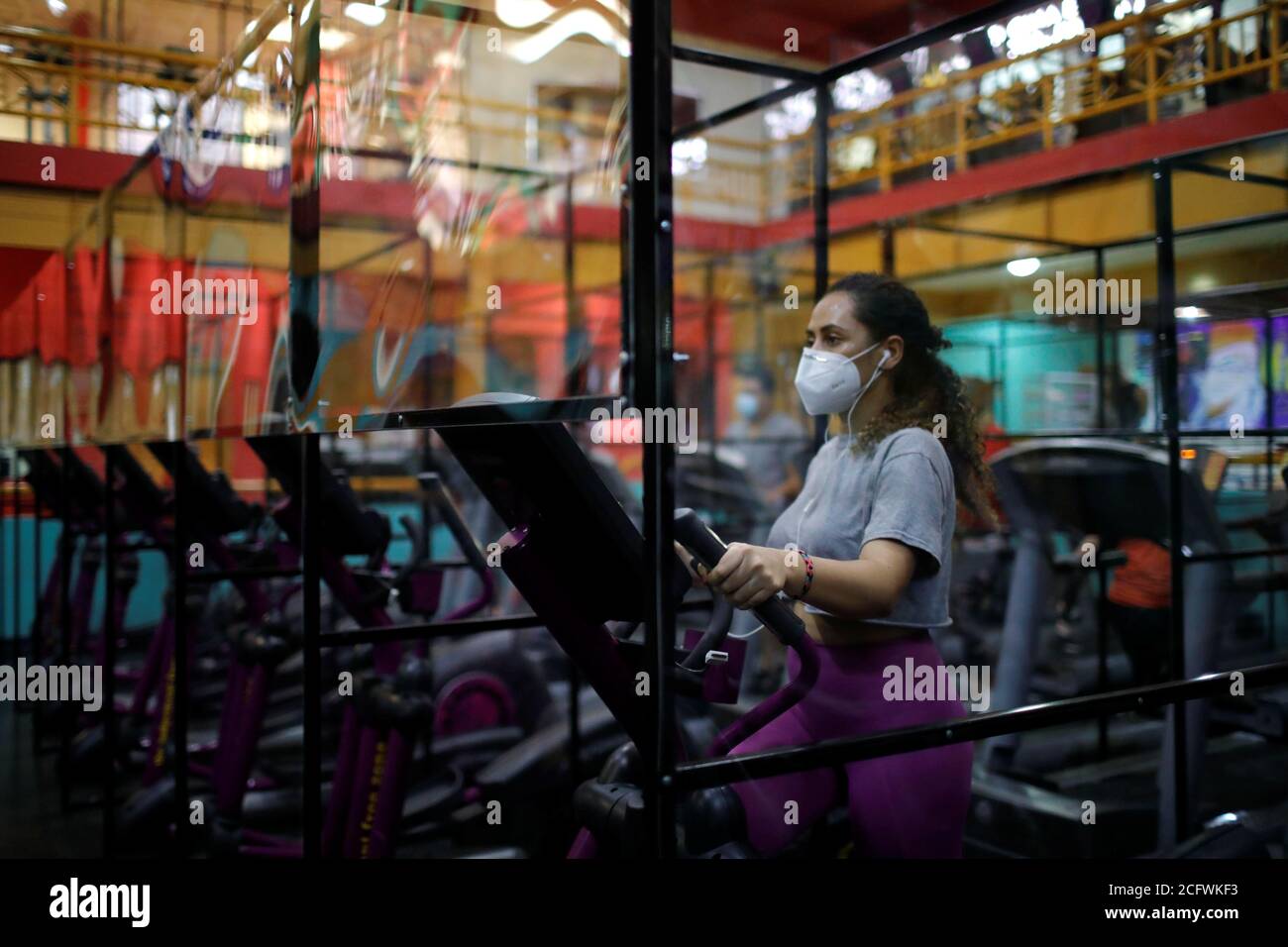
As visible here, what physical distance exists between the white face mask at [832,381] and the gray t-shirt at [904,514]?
0.08 meters

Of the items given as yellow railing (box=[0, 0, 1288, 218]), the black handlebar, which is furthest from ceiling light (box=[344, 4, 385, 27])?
the black handlebar

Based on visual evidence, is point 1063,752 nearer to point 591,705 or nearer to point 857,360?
point 591,705

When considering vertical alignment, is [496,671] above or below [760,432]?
below

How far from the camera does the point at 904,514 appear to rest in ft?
4.71

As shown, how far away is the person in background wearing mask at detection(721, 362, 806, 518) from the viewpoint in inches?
170

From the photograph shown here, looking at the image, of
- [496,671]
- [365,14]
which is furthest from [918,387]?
[496,671]

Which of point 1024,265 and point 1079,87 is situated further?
point 1024,265

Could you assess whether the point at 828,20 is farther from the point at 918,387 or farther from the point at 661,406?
the point at 661,406

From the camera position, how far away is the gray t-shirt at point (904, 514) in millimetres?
1443

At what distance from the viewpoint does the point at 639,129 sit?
1.25 meters

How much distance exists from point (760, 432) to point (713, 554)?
3701 millimetres

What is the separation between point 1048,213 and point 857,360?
1640 mm

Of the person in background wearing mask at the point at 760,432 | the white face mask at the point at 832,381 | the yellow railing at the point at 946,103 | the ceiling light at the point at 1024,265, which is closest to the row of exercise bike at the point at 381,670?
the white face mask at the point at 832,381

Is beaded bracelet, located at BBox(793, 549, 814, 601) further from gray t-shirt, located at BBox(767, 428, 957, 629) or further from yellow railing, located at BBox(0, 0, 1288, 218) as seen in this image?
yellow railing, located at BBox(0, 0, 1288, 218)
